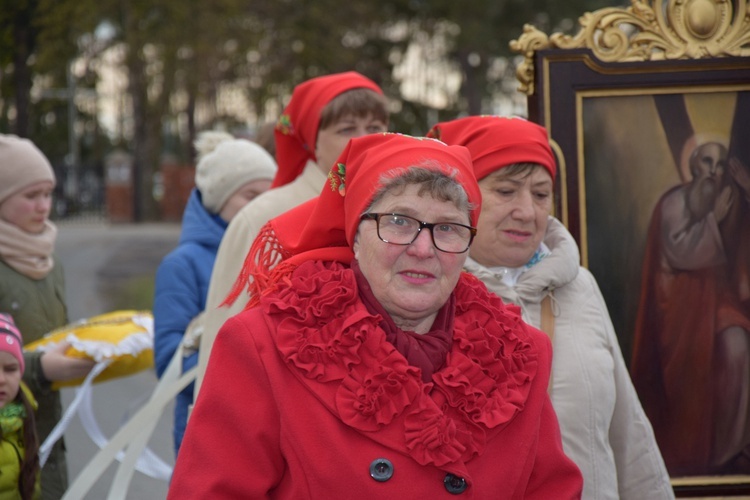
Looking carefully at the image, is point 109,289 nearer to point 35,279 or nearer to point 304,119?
point 35,279

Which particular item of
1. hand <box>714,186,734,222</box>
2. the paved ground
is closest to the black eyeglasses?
hand <box>714,186,734,222</box>

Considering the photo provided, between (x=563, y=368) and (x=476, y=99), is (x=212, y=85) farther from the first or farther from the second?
(x=563, y=368)

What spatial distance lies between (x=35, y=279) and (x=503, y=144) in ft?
7.74

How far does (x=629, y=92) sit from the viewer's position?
4.07m

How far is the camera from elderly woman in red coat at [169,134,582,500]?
239 cm

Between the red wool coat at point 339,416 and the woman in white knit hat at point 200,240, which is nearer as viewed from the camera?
the red wool coat at point 339,416

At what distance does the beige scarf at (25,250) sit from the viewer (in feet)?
15.1

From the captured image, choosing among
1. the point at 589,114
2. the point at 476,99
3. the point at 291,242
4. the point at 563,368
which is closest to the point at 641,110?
the point at 589,114

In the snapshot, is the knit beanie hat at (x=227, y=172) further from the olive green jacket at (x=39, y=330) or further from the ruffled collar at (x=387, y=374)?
the ruffled collar at (x=387, y=374)

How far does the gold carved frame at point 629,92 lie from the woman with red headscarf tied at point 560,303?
73 cm

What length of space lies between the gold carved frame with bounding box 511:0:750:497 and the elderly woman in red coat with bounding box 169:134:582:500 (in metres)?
1.50

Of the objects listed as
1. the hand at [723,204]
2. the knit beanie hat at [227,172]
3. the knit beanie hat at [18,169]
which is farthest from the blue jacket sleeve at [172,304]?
the hand at [723,204]

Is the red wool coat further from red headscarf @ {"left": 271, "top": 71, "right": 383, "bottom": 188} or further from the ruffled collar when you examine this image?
red headscarf @ {"left": 271, "top": 71, "right": 383, "bottom": 188}

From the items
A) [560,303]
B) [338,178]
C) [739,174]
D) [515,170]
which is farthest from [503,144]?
[739,174]
